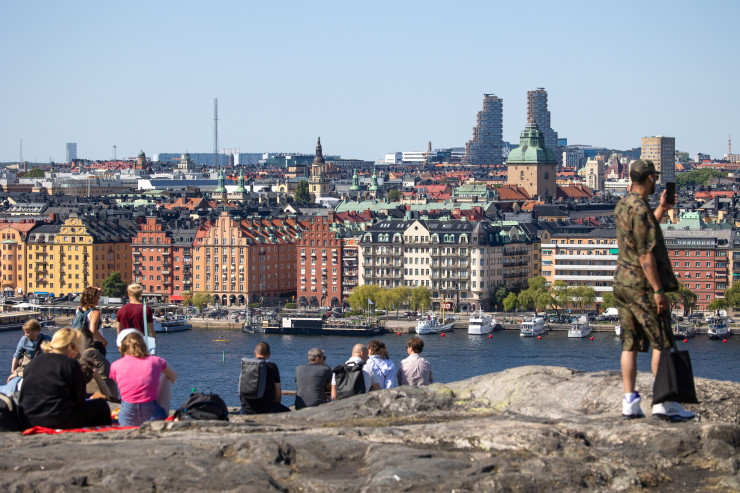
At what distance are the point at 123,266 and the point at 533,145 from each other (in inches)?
1936

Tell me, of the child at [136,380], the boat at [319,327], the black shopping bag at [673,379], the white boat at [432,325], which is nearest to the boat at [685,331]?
the white boat at [432,325]

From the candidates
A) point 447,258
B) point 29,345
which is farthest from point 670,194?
point 447,258

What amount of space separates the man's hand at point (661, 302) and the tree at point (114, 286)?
6018 centimetres

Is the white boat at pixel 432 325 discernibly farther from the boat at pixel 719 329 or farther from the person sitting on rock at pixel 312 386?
the person sitting on rock at pixel 312 386

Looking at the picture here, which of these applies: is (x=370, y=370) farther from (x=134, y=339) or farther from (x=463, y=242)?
(x=463, y=242)

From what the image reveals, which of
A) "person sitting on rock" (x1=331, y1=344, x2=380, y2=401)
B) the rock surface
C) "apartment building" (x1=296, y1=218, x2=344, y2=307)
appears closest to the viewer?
the rock surface

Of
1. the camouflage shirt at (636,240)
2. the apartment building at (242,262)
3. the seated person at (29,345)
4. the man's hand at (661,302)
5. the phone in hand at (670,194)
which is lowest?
the apartment building at (242,262)

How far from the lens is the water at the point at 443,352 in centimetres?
4219

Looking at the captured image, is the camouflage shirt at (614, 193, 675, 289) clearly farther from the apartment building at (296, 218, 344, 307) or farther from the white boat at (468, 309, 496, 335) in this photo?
the apartment building at (296, 218, 344, 307)

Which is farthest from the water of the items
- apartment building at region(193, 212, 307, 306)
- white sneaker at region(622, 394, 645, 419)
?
white sneaker at region(622, 394, 645, 419)

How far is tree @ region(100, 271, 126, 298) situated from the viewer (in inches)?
2633

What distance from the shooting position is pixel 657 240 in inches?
296

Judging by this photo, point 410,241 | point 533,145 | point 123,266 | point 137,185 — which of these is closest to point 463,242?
point 410,241

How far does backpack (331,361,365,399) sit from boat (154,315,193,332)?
159 ft
